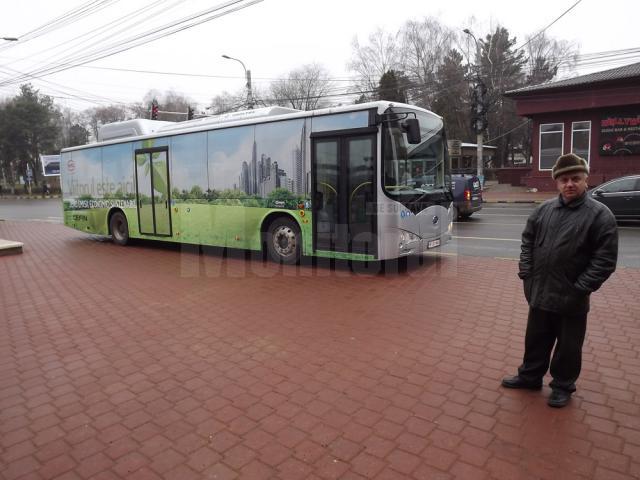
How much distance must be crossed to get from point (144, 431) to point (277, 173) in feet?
20.5

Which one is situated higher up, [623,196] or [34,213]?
[623,196]

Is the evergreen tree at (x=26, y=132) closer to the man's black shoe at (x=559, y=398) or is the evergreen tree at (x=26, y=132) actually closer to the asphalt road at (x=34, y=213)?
the asphalt road at (x=34, y=213)

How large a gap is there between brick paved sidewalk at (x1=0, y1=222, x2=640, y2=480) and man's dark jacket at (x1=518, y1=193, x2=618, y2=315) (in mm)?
858

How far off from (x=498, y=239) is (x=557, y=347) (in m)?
8.94

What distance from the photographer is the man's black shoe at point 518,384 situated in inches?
156

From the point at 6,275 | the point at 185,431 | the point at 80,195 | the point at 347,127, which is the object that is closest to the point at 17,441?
the point at 185,431

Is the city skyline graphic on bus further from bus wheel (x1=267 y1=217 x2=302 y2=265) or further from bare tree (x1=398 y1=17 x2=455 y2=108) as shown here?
bare tree (x1=398 y1=17 x2=455 y2=108)

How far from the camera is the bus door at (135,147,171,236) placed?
37.3 ft

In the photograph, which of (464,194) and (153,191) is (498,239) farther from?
(153,191)

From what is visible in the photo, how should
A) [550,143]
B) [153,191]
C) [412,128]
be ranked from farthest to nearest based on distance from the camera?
1. [550,143]
2. [153,191]
3. [412,128]

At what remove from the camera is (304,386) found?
415 centimetres

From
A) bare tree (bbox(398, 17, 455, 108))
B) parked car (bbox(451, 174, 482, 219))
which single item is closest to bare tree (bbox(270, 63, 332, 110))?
bare tree (bbox(398, 17, 455, 108))

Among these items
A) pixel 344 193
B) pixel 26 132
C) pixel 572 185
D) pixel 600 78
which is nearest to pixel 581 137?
pixel 600 78

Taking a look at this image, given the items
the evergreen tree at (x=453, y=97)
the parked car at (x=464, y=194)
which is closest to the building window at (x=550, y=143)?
the parked car at (x=464, y=194)
